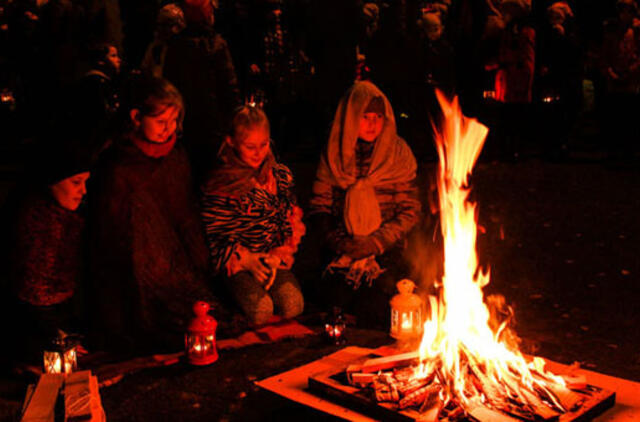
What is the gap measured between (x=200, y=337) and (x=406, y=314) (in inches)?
52.7

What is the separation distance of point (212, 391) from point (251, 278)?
1093mm

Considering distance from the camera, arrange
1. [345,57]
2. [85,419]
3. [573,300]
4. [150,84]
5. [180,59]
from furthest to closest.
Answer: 1. [345,57]
2. [180,59]
3. [573,300]
4. [150,84]
5. [85,419]

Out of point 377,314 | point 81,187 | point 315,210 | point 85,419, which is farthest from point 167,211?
point 85,419

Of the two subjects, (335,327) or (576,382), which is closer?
(576,382)

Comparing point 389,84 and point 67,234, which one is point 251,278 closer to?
point 67,234

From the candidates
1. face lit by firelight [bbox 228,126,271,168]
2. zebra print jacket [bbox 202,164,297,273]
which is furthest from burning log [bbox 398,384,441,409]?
face lit by firelight [bbox 228,126,271,168]

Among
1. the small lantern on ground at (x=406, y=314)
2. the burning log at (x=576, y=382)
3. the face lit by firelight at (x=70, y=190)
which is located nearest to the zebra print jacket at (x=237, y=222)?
the face lit by firelight at (x=70, y=190)

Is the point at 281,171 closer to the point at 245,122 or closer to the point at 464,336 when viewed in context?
the point at 245,122

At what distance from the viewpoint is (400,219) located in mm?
4996

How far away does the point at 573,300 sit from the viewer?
17.2 feet

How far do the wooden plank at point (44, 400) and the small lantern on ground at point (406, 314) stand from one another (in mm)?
2136

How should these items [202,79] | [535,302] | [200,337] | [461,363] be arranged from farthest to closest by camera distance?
[202,79]
[535,302]
[200,337]
[461,363]

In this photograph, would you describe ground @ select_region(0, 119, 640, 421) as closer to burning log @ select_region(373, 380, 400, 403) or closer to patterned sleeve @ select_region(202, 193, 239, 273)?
burning log @ select_region(373, 380, 400, 403)

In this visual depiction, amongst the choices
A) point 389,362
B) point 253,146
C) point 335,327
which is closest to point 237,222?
point 253,146
